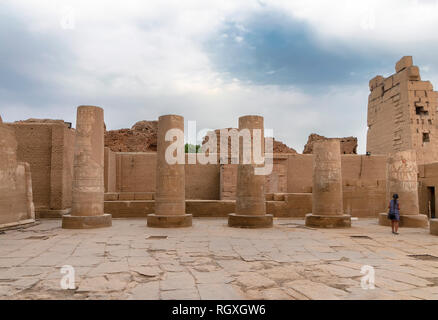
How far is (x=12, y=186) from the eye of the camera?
12.3m

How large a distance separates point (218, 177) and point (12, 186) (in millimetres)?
9999

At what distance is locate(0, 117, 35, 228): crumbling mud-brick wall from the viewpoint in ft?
38.6

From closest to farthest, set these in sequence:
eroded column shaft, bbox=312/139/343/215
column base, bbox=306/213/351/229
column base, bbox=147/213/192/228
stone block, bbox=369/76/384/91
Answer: column base, bbox=147/213/192/228
column base, bbox=306/213/351/229
eroded column shaft, bbox=312/139/343/215
stone block, bbox=369/76/384/91

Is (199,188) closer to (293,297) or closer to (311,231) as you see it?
(311,231)

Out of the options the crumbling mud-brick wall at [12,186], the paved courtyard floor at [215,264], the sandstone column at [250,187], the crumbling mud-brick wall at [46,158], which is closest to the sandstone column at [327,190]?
the paved courtyard floor at [215,264]

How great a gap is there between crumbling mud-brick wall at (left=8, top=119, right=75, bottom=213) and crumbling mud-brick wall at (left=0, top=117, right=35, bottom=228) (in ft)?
6.04

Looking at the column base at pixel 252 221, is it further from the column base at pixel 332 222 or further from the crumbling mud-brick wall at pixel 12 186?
the crumbling mud-brick wall at pixel 12 186

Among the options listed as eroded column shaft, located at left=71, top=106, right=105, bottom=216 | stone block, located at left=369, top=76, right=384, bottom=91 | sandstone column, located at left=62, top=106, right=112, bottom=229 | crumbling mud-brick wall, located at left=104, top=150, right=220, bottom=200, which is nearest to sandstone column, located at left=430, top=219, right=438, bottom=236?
sandstone column, located at left=62, top=106, right=112, bottom=229

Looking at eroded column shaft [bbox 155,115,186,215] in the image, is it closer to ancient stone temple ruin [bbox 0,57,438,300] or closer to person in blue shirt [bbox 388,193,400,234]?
ancient stone temple ruin [bbox 0,57,438,300]

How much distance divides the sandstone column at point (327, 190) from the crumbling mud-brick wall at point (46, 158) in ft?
32.9

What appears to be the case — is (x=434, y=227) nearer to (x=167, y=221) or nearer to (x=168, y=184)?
(x=167, y=221)
